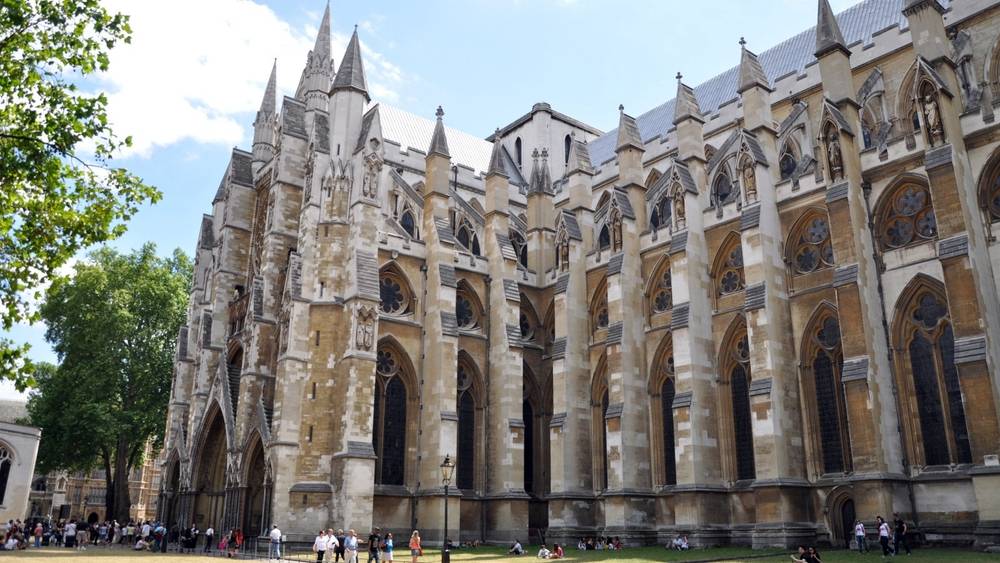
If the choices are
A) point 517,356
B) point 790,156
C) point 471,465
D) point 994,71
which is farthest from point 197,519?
point 994,71

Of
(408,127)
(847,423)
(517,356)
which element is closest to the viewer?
(847,423)

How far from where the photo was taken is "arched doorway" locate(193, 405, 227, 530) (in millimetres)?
30188

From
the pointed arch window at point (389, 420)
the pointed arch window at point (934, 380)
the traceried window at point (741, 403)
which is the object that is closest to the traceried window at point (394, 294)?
the pointed arch window at point (389, 420)

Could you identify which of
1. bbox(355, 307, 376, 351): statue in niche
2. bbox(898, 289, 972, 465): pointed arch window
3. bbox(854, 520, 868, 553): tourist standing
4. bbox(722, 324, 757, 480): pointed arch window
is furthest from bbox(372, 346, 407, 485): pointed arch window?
bbox(898, 289, 972, 465): pointed arch window

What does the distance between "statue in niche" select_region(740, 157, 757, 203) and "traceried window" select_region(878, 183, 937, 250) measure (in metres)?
3.80

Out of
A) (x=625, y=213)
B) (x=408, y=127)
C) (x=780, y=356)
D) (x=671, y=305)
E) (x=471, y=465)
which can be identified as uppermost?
(x=408, y=127)

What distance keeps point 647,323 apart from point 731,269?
361 centimetres

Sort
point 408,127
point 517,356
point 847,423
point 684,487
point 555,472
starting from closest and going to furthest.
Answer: point 847,423
point 684,487
point 555,472
point 517,356
point 408,127

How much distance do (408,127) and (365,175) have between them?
12.4m

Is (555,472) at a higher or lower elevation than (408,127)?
lower

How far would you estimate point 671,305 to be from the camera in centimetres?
2792

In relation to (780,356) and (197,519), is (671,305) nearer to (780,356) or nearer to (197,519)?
(780,356)

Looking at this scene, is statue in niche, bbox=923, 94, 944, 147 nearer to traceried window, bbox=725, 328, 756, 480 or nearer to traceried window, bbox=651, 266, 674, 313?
traceried window, bbox=725, 328, 756, 480

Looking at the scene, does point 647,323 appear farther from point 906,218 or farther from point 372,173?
point 372,173
